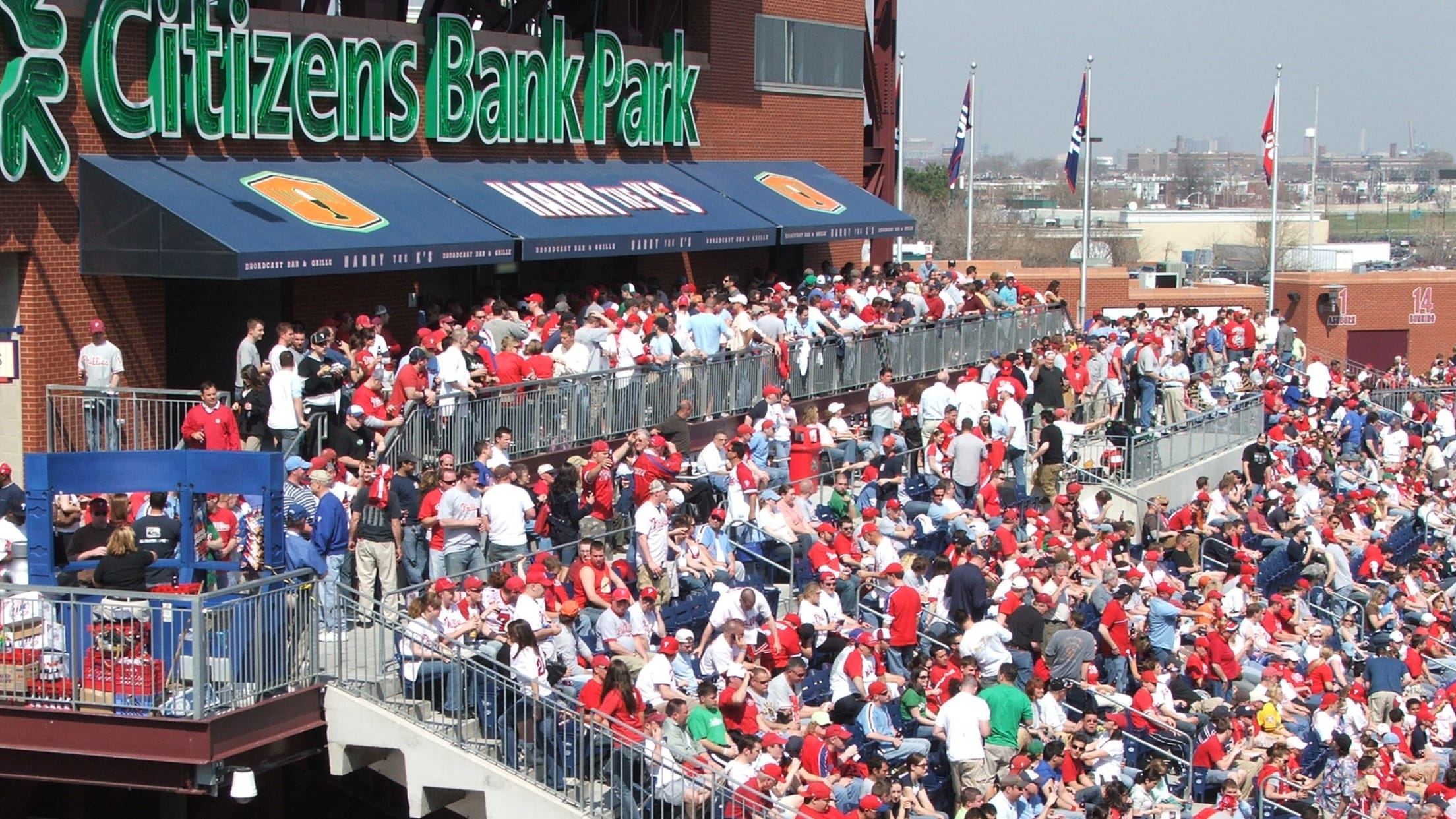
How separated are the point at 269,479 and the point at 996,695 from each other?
5935 mm

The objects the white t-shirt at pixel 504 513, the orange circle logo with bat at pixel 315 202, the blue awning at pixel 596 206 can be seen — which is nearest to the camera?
the white t-shirt at pixel 504 513

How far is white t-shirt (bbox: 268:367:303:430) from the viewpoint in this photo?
15430mm

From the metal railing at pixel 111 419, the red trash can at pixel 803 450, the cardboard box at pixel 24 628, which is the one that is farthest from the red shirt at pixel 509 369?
the cardboard box at pixel 24 628

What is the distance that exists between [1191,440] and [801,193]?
760 cm

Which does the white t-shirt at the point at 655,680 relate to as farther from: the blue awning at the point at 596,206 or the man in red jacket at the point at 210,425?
the blue awning at the point at 596,206

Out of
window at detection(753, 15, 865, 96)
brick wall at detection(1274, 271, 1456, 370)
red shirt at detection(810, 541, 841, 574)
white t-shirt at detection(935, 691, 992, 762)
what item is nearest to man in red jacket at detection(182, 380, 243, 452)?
red shirt at detection(810, 541, 841, 574)

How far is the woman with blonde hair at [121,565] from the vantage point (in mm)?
12555

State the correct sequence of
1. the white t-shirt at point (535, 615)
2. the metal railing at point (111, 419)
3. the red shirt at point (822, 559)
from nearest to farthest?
1. the white t-shirt at point (535, 615)
2. the metal railing at point (111, 419)
3. the red shirt at point (822, 559)

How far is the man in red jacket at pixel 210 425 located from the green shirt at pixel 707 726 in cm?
490

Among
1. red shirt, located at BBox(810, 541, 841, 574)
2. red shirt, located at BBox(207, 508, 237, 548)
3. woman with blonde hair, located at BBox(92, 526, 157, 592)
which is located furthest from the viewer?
red shirt, located at BBox(810, 541, 841, 574)

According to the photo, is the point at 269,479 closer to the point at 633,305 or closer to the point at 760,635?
the point at 760,635

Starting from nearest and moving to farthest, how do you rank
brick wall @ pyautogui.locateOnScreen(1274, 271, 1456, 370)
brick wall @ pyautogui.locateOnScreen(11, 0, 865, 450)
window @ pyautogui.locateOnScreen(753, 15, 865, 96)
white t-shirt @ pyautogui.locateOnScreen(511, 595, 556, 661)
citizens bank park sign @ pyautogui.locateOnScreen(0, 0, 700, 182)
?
white t-shirt @ pyautogui.locateOnScreen(511, 595, 556, 661) < citizens bank park sign @ pyautogui.locateOnScreen(0, 0, 700, 182) < brick wall @ pyautogui.locateOnScreen(11, 0, 865, 450) < window @ pyautogui.locateOnScreen(753, 15, 865, 96) < brick wall @ pyautogui.locateOnScreen(1274, 271, 1456, 370)

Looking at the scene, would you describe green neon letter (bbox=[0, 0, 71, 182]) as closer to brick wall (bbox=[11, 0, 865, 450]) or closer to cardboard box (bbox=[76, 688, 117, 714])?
brick wall (bbox=[11, 0, 865, 450])

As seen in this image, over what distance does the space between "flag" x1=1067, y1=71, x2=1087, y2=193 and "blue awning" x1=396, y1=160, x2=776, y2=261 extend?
1162 centimetres
